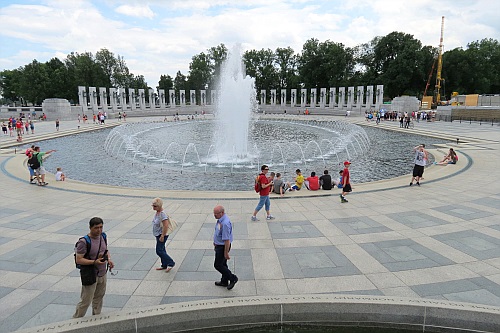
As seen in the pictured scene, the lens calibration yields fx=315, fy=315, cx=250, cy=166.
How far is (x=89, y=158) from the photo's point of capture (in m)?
20.9

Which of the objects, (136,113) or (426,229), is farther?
(136,113)

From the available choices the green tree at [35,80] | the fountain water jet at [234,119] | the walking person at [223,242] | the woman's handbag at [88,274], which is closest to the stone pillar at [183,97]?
the green tree at [35,80]

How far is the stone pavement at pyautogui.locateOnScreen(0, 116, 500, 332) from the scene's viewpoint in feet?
18.5

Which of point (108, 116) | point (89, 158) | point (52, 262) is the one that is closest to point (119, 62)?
point (108, 116)

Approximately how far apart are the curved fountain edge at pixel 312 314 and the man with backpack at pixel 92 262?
0.32 m

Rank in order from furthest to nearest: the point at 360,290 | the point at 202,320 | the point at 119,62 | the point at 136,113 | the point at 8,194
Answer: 1. the point at 119,62
2. the point at 136,113
3. the point at 8,194
4. the point at 360,290
5. the point at 202,320

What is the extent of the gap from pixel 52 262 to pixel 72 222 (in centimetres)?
257

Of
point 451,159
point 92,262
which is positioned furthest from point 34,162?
point 451,159

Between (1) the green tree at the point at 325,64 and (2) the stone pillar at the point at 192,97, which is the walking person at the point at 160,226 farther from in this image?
(1) the green tree at the point at 325,64

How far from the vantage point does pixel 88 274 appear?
14.7 feet

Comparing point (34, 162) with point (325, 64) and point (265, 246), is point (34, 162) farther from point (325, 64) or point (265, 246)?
point (325, 64)

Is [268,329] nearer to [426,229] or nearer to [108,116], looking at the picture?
[426,229]

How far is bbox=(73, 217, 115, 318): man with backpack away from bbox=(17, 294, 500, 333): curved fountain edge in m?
0.32

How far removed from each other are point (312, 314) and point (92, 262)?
3.46 metres
